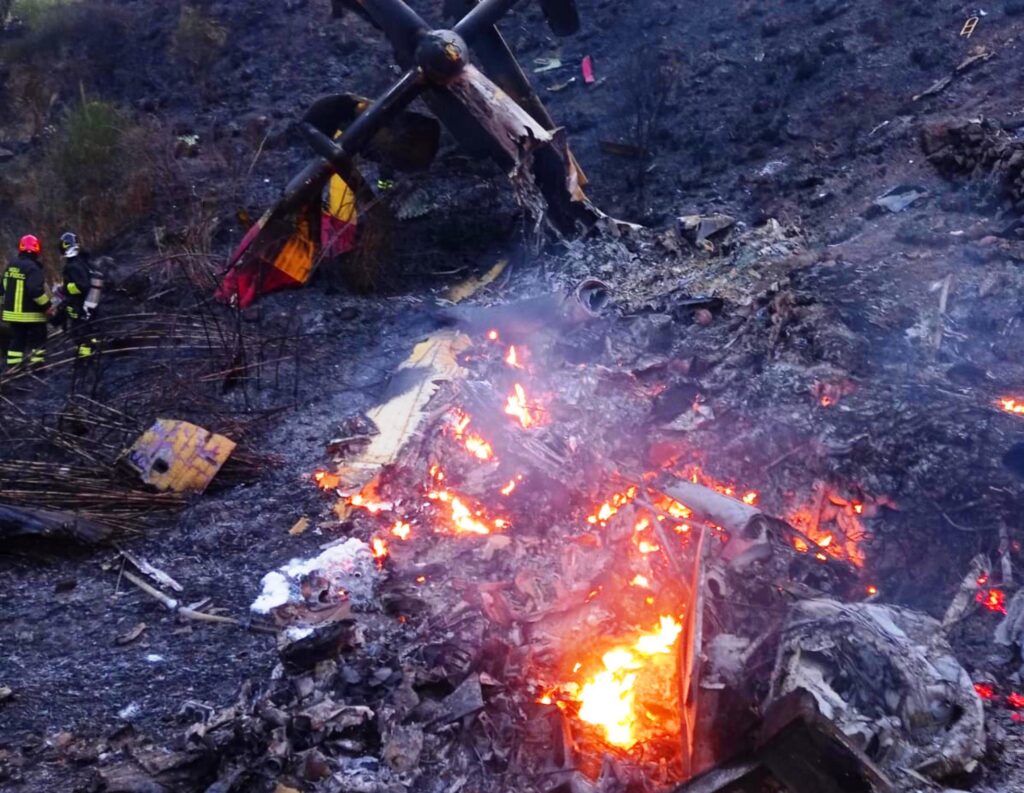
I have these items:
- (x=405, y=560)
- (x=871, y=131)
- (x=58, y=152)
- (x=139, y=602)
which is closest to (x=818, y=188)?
(x=871, y=131)

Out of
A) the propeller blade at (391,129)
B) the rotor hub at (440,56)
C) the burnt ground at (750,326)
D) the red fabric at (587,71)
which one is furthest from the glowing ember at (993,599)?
the red fabric at (587,71)

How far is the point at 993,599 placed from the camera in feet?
14.4

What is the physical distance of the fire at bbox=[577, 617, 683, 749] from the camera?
388 centimetres

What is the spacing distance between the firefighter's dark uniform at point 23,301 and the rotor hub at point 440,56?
4221 mm

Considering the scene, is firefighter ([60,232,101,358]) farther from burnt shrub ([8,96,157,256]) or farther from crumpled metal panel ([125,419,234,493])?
crumpled metal panel ([125,419,234,493])

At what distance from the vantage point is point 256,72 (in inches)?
601

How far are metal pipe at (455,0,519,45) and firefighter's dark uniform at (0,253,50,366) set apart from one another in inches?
188

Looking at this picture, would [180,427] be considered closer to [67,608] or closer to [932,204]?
[67,608]

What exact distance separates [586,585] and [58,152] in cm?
1132

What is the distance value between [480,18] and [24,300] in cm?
525

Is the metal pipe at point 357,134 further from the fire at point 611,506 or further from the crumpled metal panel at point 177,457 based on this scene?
the fire at point 611,506

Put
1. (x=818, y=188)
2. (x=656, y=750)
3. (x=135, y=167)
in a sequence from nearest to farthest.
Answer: (x=656, y=750) → (x=818, y=188) → (x=135, y=167)

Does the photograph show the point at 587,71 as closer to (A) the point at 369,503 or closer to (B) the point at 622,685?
(A) the point at 369,503

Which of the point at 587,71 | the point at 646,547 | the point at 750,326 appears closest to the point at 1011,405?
the point at 750,326
